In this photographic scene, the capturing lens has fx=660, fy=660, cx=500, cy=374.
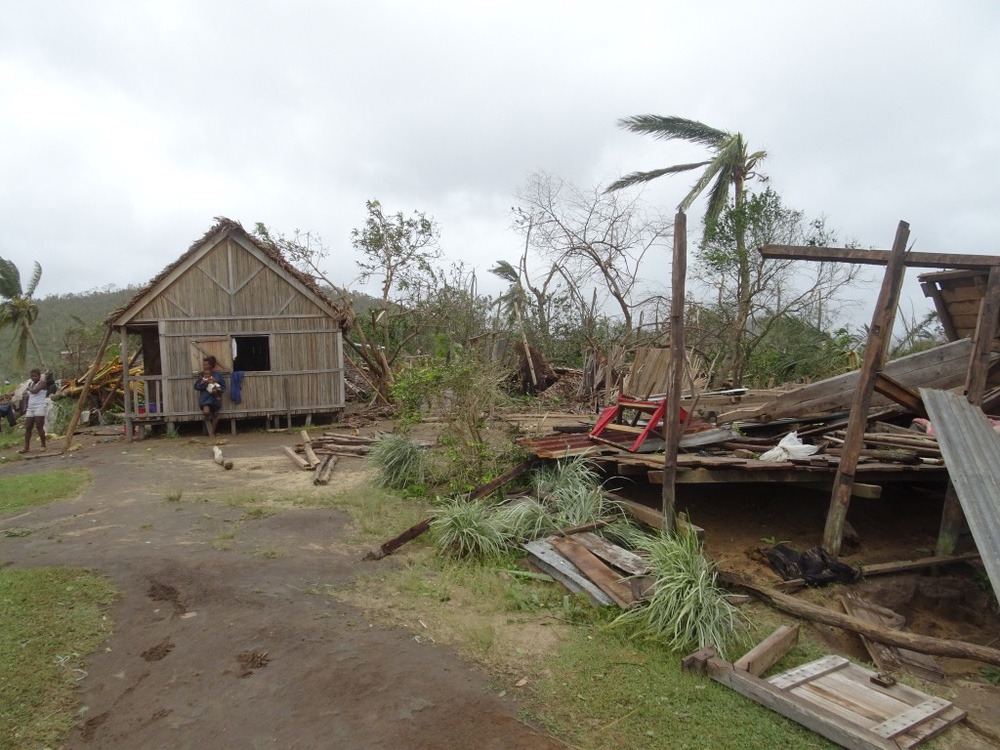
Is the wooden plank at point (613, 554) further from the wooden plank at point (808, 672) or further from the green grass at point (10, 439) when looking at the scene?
the green grass at point (10, 439)

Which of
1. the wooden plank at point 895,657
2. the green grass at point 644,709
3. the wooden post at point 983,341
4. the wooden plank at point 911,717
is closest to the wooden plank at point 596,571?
the green grass at point 644,709

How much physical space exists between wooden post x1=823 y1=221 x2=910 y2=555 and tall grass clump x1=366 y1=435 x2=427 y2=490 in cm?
526

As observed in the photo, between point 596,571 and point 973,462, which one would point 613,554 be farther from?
point 973,462

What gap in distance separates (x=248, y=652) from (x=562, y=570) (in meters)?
2.59

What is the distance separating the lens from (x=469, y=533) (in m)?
6.43

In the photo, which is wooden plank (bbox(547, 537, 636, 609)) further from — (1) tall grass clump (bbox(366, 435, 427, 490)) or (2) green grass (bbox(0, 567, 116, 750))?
(2) green grass (bbox(0, 567, 116, 750))

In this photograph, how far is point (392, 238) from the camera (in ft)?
66.8

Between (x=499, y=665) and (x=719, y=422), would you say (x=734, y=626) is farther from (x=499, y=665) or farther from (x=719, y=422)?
(x=719, y=422)

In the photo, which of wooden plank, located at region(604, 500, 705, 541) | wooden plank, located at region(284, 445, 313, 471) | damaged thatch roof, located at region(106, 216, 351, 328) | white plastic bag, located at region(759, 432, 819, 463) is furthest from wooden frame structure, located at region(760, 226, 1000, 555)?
damaged thatch roof, located at region(106, 216, 351, 328)

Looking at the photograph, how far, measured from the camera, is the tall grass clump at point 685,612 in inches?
181

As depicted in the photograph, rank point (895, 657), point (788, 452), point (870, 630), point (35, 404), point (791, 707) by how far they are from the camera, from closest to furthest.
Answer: point (791, 707) → point (870, 630) → point (895, 657) → point (788, 452) → point (35, 404)

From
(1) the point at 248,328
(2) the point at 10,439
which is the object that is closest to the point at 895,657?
(1) the point at 248,328

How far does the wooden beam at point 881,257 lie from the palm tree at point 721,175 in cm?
970

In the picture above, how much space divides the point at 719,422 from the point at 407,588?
4700 mm
